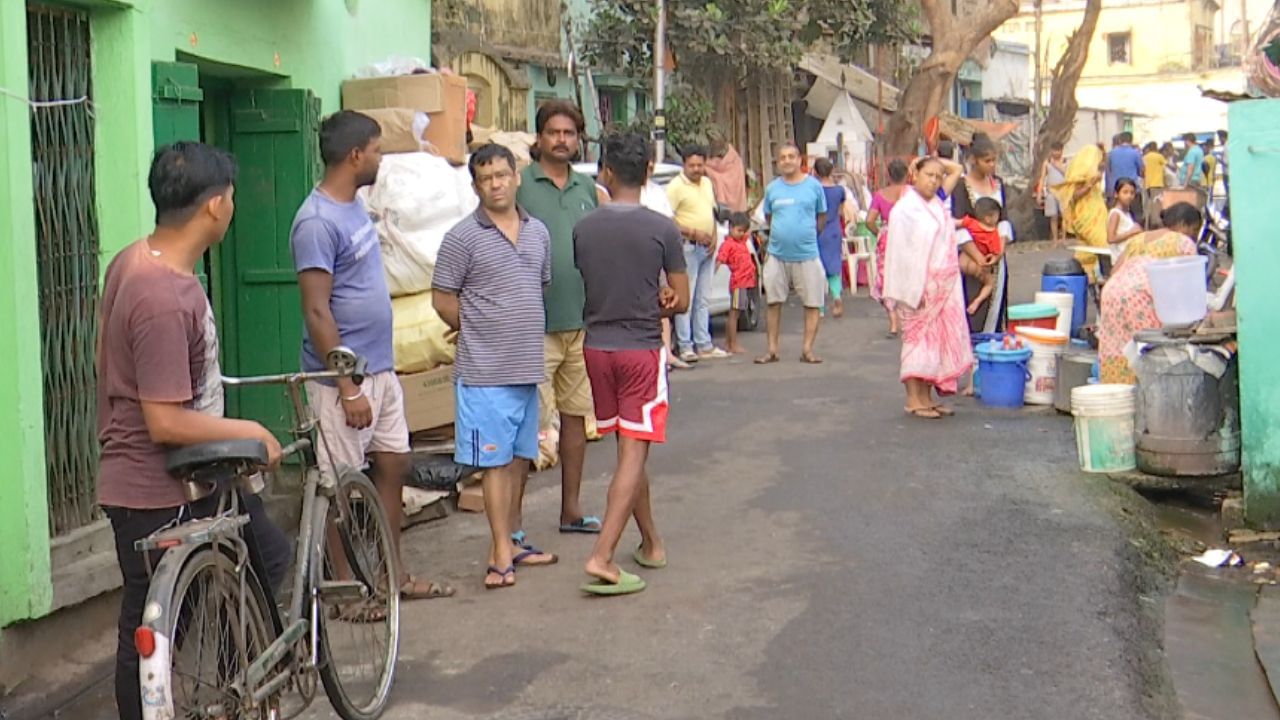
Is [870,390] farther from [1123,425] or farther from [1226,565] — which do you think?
[1226,565]

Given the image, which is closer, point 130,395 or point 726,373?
point 130,395

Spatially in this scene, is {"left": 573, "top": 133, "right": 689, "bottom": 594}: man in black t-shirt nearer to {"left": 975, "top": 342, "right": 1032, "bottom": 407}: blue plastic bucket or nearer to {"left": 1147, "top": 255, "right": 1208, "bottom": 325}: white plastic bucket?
{"left": 1147, "top": 255, "right": 1208, "bottom": 325}: white plastic bucket

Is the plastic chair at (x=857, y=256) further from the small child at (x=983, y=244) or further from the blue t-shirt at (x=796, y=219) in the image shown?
the small child at (x=983, y=244)

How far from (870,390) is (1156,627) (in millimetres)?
5888

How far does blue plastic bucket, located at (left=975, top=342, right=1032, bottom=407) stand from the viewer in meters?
11.2

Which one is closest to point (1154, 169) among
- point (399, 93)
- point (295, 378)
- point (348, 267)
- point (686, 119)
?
point (686, 119)

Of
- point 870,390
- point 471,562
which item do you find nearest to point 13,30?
point 471,562

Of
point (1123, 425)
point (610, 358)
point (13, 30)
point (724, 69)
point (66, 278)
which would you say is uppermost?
point (724, 69)

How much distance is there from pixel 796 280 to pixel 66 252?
27.2ft

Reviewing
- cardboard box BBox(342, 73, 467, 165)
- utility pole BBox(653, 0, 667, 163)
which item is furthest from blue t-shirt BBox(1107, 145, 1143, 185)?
cardboard box BBox(342, 73, 467, 165)

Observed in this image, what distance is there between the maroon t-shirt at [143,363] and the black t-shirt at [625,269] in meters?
2.52

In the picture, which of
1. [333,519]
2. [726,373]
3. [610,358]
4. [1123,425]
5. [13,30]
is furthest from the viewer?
[726,373]

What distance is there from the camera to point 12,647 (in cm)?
551

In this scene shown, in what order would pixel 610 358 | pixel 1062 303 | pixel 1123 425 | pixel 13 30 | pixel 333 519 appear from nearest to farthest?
pixel 333 519 < pixel 13 30 < pixel 610 358 < pixel 1123 425 < pixel 1062 303
